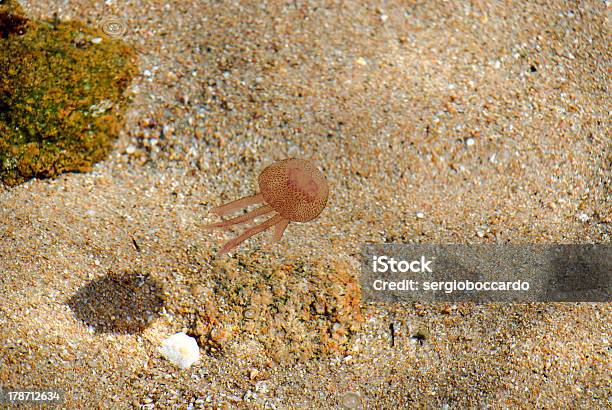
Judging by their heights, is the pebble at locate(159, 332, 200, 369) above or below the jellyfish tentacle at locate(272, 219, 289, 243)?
below

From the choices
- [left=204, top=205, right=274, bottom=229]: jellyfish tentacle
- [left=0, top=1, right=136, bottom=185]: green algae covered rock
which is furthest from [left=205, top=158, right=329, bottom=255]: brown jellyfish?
[left=0, top=1, right=136, bottom=185]: green algae covered rock

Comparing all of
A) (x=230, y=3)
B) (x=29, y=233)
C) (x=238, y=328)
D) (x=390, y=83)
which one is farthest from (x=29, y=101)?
(x=390, y=83)

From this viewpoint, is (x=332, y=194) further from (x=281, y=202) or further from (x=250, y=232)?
(x=250, y=232)

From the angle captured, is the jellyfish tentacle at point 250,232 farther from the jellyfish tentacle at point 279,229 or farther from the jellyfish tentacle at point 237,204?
the jellyfish tentacle at point 237,204

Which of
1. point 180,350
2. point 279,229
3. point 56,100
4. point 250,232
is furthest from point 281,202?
point 56,100

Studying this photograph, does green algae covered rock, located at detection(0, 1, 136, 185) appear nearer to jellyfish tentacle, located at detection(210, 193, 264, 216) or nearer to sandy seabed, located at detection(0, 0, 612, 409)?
sandy seabed, located at detection(0, 0, 612, 409)

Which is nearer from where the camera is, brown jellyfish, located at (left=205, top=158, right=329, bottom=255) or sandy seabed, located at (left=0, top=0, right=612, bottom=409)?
sandy seabed, located at (left=0, top=0, right=612, bottom=409)

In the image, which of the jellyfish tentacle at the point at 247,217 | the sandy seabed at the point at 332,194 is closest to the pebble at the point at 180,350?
the sandy seabed at the point at 332,194
